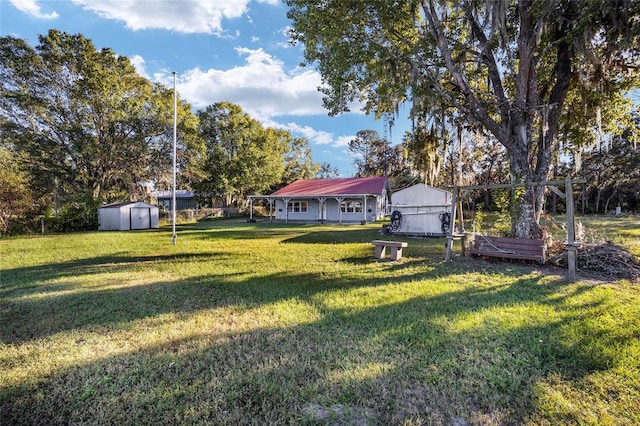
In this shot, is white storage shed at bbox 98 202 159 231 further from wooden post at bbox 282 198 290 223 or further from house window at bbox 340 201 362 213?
house window at bbox 340 201 362 213

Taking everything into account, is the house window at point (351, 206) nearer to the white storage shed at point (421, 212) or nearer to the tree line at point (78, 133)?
the white storage shed at point (421, 212)

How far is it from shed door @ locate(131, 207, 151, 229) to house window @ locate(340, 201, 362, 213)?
14.0 metres

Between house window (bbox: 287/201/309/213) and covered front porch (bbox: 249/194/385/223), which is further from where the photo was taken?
house window (bbox: 287/201/309/213)

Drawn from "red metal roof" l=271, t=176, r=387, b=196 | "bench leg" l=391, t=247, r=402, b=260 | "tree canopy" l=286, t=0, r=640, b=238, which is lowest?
"bench leg" l=391, t=247, r=402, b=260

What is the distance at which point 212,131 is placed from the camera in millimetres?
30062

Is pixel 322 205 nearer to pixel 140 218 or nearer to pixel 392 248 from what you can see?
pixel 140 218

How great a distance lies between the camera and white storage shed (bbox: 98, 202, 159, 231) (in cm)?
1825

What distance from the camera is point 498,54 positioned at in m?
9.05

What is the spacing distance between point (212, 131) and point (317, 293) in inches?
1144

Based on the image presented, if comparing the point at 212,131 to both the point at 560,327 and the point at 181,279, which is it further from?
the point at 560,327

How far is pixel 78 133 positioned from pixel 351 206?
19.4 metres

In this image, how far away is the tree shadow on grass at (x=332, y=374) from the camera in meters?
2.12

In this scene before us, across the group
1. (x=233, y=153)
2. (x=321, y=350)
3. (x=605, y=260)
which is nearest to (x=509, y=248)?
(x=605, y=260)

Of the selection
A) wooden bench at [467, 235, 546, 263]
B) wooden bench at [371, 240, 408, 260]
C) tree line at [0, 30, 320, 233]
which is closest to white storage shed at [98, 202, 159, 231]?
tree line at [0, 30, 320, 233]
